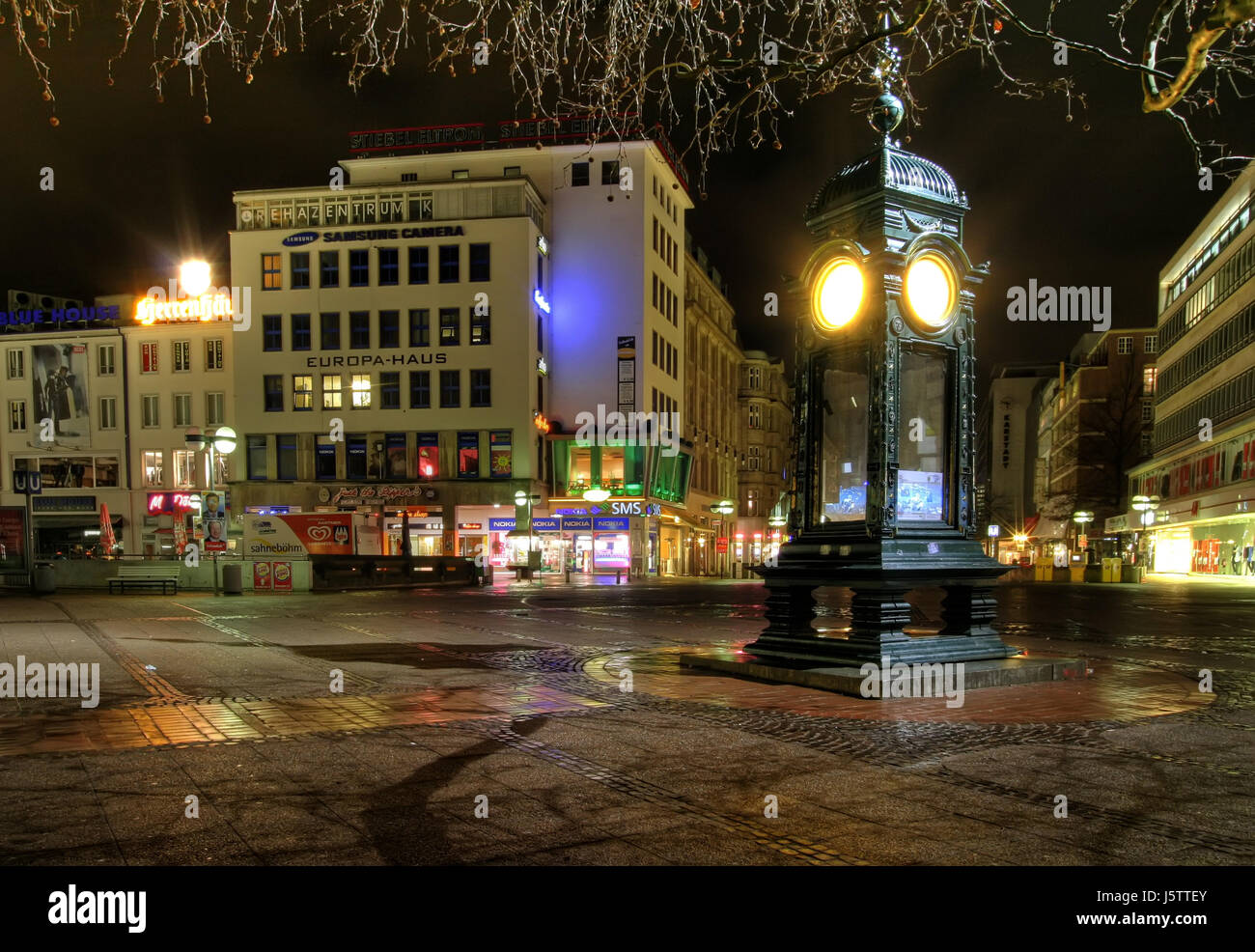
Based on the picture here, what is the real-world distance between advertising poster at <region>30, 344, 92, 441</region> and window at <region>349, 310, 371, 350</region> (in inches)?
741

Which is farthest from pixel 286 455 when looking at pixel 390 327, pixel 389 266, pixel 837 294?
pixel 837 294

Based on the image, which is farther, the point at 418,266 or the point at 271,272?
the point at 271,272

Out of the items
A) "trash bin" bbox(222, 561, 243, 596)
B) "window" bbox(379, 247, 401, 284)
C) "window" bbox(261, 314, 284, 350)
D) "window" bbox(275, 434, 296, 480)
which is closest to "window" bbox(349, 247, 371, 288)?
"window" bbox(379, 247, 401, 284)

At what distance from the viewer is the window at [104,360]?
58250 mm

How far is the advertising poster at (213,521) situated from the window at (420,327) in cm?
2561

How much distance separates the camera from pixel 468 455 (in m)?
51.8

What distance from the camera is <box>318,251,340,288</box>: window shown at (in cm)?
5238

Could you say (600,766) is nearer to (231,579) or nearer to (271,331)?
(231,579)

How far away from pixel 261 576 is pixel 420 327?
24231 millimetres

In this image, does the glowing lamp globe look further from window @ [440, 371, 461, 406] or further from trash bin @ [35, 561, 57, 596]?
trash bin @ [35, 561, 57, 596]

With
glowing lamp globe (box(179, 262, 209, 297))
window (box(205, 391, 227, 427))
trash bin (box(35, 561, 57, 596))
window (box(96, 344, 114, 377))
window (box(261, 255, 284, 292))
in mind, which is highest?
glowing lamp globe (box(179, 262, 209, 297))

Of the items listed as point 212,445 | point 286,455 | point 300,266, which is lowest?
point 212,445
